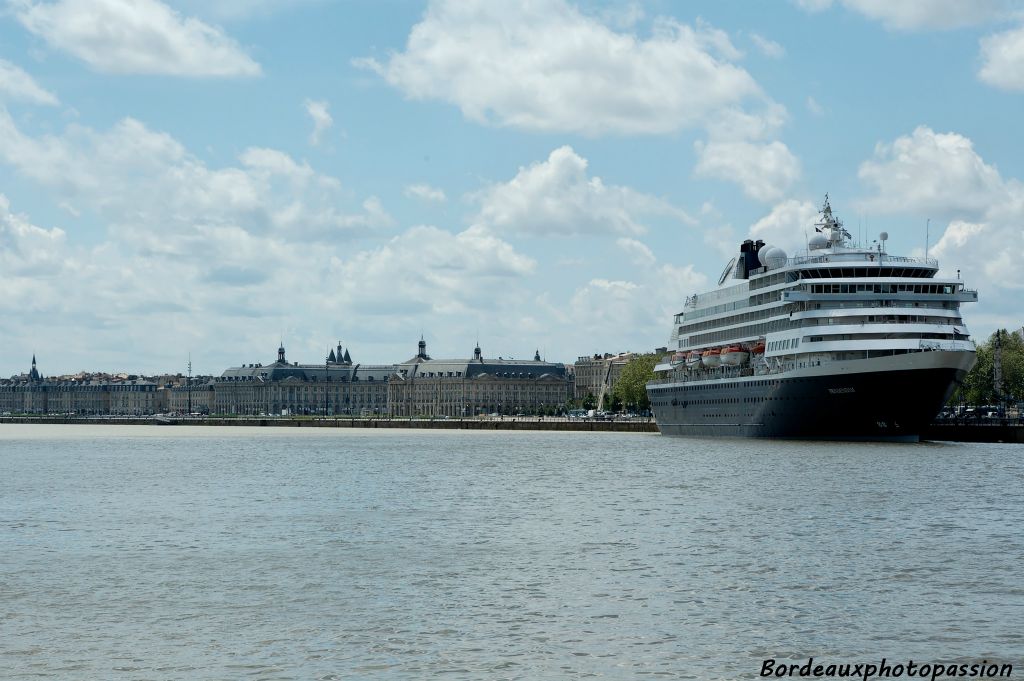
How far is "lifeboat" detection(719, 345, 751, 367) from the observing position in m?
108

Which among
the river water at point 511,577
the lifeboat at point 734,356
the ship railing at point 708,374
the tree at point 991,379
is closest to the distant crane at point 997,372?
Result: the tree at point 991,379

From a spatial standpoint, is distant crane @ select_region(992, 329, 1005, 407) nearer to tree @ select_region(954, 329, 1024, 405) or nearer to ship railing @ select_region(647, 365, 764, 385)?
tree @ select_region(954, 329, 1024, 405)

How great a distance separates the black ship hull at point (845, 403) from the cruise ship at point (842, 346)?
0.26 ft

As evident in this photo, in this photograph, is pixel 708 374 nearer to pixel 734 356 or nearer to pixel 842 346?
pixel 734 356

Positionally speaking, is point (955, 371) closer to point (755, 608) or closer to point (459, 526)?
point (459, 526)

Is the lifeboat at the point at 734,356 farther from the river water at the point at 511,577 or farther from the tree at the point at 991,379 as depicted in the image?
the tree at the point at 991,379

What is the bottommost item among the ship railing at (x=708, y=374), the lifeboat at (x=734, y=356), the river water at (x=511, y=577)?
the river water at (x=511, y=577)

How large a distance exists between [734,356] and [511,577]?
77.8m

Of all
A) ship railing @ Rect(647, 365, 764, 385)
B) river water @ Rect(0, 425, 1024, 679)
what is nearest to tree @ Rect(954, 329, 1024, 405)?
ship railing @ Rect(647, 365, 764, 385)

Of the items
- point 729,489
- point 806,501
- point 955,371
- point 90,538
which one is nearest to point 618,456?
point 955,371

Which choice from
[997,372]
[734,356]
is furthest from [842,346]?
[997,372]

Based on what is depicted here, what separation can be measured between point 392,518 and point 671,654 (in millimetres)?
24936

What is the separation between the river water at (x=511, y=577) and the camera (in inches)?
972

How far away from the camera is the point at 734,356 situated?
109250 millimetres
